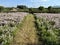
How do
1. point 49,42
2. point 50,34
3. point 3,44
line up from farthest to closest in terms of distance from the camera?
point 50,34
point 49,42
point 3,44

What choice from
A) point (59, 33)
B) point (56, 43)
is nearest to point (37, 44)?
point (56, 43)

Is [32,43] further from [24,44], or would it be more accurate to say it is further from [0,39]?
[0,39]

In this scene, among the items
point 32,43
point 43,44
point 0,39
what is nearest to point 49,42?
point 43,44

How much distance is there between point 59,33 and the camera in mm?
15086

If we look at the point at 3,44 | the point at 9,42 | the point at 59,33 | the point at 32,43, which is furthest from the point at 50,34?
the point at 3,44

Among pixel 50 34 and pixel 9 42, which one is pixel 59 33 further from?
pixel 9 42

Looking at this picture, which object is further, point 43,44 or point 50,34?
point 50,34

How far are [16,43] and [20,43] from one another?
248mm

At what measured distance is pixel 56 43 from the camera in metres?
11.5

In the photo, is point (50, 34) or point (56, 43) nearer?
point (56, 43)

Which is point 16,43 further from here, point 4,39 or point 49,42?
point 49,42

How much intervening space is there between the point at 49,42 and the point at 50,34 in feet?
8.61

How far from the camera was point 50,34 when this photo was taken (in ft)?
47.2

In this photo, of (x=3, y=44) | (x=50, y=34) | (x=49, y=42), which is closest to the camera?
(x=3, y=44)
